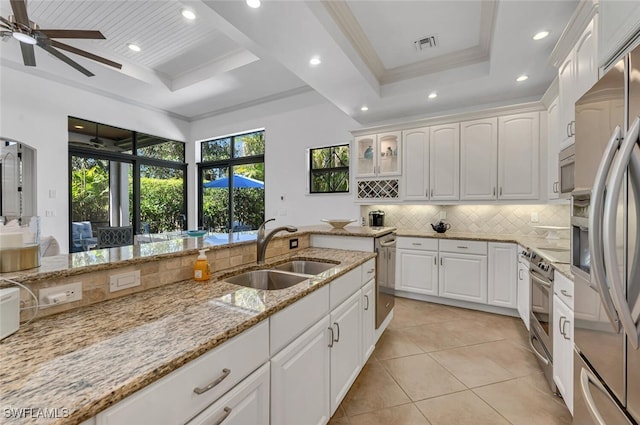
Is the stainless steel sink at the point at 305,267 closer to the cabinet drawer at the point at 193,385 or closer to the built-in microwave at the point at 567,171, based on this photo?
the cabinet drawer at the point at 193,385

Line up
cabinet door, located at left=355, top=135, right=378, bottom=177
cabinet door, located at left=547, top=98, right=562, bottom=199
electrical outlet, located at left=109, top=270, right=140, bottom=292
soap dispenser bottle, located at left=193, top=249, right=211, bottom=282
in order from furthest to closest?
cabinet door, located at left=355, top=135, right=378, bottom=177
cabinet door, located at left=547, top=98, right=562, bottom=199
soap dispenser bottle, located at left=193, top=249, right=211, bottom=282
electrical outlet, located at left=109, top=270, right=140, bottom=292

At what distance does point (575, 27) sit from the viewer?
5.99 ft

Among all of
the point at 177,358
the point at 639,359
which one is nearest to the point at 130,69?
the point at 177,358

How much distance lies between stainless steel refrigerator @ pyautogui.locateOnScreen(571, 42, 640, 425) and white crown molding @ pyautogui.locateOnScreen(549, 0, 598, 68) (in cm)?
102

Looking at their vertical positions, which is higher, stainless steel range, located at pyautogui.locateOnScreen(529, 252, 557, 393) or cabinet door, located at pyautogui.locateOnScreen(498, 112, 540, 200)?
cabinet door, located at pyautogui.locateOnScreen(498, 112, 540, 200)

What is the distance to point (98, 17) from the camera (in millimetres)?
3139

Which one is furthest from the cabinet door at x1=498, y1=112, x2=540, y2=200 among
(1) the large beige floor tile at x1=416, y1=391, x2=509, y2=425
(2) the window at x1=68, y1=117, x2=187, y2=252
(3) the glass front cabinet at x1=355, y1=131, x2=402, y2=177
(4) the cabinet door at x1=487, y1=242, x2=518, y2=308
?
(2) the window at x1=68, y1=117, x2=187, y2=252

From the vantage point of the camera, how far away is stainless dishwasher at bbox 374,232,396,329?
92.8 inches

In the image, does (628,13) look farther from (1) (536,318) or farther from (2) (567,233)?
→ (2) (567,233)

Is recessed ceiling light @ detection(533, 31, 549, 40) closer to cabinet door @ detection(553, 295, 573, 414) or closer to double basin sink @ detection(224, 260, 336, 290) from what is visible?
cabinet door @ detection(553, 295, 573, 414)

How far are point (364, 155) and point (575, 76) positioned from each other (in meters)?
2.60

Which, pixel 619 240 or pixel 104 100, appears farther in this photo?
pixel 104 100

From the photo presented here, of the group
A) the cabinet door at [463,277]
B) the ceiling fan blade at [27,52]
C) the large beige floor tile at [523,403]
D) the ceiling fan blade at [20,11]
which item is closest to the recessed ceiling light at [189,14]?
the ceiling fan blade at [20,11]

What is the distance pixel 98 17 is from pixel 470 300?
5702 millimetres
